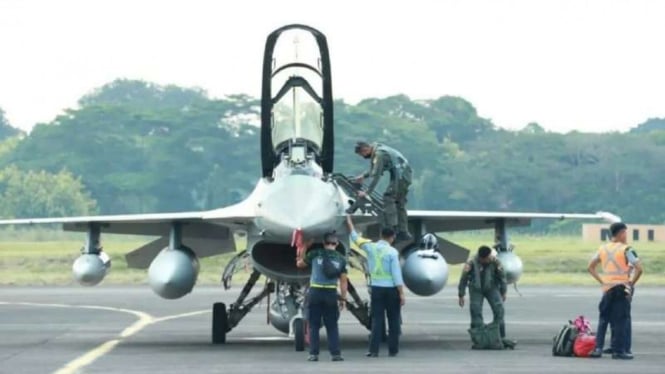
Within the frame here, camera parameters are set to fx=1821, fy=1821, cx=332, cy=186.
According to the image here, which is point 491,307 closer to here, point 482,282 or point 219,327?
point 482,282

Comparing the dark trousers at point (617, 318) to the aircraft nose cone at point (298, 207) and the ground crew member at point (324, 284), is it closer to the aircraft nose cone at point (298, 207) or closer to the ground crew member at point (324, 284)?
the ground crew member at point (324, 284)

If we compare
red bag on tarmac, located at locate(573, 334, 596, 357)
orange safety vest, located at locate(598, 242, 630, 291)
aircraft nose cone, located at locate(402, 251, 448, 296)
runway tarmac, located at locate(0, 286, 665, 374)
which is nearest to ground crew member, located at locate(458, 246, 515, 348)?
aircraft nose cone, located at locate(402, 251, 448, 296)

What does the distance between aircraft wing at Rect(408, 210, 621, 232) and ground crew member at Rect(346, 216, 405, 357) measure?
2936 millimetres

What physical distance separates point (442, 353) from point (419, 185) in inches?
2534

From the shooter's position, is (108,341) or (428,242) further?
(108,341)

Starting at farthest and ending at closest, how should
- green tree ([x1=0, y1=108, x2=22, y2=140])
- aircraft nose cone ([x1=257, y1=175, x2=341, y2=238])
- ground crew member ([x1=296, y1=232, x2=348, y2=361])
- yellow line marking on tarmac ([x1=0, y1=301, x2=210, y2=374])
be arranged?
1. green tree ([x1=0, y1=108, x2=22, y2=140])
2. ground crew member ([x1=296, y1=232, x2=348, y2=361])
3. aircraft nose cone ([x1=257, y1=175, x2=341, y2=238])
4. yellow line marking on tarmac ([x1=0, y1=301, x2=210, y2=374])

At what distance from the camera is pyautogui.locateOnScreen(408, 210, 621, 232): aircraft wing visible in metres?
24.7

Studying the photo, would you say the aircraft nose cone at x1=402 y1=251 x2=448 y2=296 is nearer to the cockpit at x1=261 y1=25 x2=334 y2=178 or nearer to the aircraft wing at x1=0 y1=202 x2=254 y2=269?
the cockpit at x1=261 y1=25 x2=334 y2=178

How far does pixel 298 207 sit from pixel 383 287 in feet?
4.94

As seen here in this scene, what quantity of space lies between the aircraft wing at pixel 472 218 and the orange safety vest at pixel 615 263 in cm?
203

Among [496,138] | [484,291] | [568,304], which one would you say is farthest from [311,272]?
[496,138]

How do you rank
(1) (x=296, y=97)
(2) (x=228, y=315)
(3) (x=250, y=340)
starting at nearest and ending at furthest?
(1) (x=296, y=97), (2) (x=228, y=315), (3) (x=250, y=340)

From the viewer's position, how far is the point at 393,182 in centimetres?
2258

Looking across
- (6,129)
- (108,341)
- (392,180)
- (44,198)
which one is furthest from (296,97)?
(6,129)
